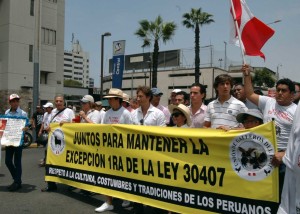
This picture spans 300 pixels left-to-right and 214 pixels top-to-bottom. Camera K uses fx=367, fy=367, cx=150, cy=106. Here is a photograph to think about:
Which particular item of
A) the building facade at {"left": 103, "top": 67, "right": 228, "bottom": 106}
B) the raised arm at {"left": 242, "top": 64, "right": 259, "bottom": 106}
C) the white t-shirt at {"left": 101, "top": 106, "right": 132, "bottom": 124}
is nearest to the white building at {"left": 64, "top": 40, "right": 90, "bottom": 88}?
the building facade at {"left": 103, "top": 67, "right": 228, "bottom": 106}

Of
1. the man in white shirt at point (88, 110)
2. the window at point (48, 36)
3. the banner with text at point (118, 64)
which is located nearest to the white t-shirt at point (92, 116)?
the man in white shirt at point (88, 110)

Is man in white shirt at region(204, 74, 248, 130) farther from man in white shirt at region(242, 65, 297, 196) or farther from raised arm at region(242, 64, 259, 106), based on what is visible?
man in white shirt at region(242, 65, 297, 196)

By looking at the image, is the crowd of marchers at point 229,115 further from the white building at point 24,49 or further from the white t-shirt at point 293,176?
the white building at point 24,49

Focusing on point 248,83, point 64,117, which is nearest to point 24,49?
point 64,117

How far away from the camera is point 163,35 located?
36750mm

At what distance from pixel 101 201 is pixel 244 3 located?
4077 mm

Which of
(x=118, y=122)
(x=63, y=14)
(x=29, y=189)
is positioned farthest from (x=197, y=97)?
(x=63, y=14)

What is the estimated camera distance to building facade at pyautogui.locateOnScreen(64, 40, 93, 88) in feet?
543

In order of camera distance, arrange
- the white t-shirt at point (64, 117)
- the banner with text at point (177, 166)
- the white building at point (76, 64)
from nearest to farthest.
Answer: the banner with text at point (177, 166) < the white t-shirt at point (64, 117) < the white building at point (76, 64)

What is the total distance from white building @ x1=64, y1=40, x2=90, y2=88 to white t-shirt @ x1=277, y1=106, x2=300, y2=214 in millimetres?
165405

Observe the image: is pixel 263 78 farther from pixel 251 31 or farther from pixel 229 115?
pixel 229 115

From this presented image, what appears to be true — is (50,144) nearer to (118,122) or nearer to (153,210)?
(118,122)

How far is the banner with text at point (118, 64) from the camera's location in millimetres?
17016

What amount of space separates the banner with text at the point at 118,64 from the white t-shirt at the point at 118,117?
425 inches
